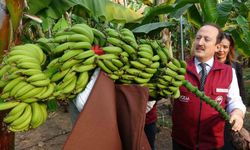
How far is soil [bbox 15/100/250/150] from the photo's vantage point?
4.14 m

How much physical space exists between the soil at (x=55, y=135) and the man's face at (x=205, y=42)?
234cm

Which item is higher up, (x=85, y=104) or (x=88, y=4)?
(x=88, y=4)

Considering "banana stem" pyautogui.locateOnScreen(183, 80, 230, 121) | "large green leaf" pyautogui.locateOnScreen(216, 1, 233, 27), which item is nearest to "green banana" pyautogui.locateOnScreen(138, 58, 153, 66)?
"banana stem" pyautogui.locateOnScreen(183, 80, 230, 121)

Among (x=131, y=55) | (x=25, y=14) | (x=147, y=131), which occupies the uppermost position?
(x=25, y=14)

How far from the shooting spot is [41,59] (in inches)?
45.3

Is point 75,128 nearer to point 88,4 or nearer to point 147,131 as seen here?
point 88,4

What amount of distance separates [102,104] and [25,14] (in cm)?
82

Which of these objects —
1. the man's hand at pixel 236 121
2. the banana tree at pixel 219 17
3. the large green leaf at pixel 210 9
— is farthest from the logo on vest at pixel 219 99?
the large green leaf at pixel 210 9

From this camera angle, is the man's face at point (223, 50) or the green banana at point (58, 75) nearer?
the green banana at point (58, 75)

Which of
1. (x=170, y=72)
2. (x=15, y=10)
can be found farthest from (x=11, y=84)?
(x=15, y=10)

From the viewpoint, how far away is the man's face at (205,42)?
1898mm

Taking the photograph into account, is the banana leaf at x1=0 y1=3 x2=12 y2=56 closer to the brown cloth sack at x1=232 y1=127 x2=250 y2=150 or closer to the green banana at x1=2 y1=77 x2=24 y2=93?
the green banana at x1=2 y1=77 x2=24 y2=93

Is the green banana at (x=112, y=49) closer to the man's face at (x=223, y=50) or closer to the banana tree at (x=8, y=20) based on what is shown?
the banana tree at (x=8, y=20)

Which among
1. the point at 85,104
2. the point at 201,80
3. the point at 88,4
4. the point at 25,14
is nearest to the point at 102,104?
the point at 85,104
